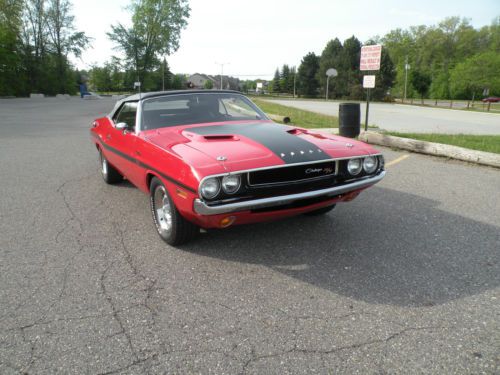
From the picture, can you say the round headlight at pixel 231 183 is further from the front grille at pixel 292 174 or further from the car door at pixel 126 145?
the car door at pixel 126 145

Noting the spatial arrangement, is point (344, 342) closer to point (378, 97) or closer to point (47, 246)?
point (47, 246)

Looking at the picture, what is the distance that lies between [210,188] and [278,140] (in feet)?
2.85

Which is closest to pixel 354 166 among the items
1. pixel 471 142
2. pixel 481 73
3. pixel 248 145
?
pixel 248 145

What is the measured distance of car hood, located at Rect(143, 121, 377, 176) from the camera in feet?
9.28

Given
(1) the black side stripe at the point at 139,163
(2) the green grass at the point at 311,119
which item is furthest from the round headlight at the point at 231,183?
(2) the green grass at the point at 311,119

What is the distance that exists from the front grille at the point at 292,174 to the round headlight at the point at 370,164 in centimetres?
39

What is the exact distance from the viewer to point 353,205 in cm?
459

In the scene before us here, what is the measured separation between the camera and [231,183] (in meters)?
2.78

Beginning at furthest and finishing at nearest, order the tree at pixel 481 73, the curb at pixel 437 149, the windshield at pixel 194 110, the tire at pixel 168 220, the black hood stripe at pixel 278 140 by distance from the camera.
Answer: the tree at pixel 481 73 < the curb at pixel 437 149 < the windshield at pixel 194 110 < the tire at pixel 168 220 < the black hood stripe at pixel 278 140

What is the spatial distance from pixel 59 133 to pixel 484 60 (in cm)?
3970

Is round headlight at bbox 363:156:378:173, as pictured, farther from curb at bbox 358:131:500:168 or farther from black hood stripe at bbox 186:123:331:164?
curb at bbox 358:131:500:168

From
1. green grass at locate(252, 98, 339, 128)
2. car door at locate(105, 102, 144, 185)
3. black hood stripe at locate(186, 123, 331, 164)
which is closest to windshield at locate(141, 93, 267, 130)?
car door at locate(105, 102, 144, 185)

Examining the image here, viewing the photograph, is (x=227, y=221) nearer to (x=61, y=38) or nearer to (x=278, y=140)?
(x=278, y=140)

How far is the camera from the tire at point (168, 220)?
10.5 feet
